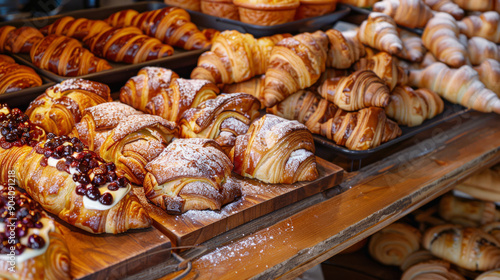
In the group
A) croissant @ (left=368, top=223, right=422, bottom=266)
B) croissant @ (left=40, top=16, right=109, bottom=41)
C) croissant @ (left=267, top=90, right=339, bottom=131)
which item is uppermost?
croissant @ (left=40, top=16, right=109, bottom=41)

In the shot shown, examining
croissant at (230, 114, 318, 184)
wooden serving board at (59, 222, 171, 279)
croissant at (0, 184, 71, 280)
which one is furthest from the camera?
croissant at (230, 114, 318, 184)

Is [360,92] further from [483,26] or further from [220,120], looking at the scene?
[483,26]

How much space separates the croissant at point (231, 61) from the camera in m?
2.39

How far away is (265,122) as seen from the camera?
6.06 feet

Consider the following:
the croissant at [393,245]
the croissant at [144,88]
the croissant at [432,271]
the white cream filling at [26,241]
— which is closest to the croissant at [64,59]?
the croissant at [144,88]

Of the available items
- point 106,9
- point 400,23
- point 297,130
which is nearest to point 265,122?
point 297,130

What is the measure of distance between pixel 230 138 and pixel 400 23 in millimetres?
1680

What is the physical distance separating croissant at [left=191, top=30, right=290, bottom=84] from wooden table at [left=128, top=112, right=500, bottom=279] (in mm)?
800

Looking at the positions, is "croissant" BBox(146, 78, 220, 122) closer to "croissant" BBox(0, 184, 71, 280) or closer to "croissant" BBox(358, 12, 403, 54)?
"croissant" BBox(0, 184, 71, 280)

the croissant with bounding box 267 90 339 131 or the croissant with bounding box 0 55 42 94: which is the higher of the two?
the croissant with bounding box 0 55 42 94

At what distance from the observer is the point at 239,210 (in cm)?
162

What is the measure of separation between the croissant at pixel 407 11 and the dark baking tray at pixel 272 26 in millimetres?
298

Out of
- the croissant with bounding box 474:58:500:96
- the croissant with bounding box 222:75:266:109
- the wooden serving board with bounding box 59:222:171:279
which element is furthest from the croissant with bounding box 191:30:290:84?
the croissant with bounding box 474:58:500:96

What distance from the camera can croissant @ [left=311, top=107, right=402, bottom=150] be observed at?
2068mm
